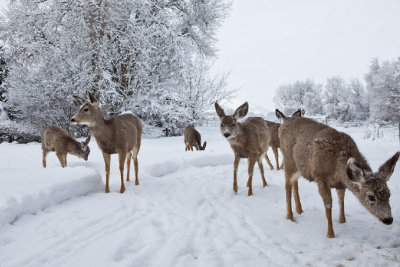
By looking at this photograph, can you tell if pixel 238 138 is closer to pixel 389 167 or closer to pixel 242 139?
pixel 242 139

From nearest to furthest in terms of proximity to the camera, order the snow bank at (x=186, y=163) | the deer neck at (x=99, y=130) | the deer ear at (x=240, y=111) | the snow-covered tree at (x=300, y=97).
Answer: the deer neck at (x=99, y=130) → the deer ear at (x=240, y=111) → the snow bank at (x=186, y=163) → the snow-covered tree at (x=300, y=97)

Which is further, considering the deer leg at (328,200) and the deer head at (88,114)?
the deer head at (88,114)

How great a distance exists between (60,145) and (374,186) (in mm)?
8413

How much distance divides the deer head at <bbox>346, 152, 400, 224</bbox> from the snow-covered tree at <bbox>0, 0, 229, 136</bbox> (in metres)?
15.7

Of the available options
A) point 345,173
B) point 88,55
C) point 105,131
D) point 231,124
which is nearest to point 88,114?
point 105,131

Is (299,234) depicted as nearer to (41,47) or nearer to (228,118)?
(228,118)

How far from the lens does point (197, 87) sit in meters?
24.1

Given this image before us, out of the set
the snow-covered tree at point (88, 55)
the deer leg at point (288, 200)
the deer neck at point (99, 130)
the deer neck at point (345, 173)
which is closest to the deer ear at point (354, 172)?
the deer neck at point (345, 173)

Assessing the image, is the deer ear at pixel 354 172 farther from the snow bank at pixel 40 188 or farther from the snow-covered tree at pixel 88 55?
the snow-covered tree at pixel 88 55

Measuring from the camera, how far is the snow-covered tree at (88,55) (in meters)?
17.1

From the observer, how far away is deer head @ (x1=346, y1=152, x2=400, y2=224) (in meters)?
2.68

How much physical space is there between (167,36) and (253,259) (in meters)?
18.2

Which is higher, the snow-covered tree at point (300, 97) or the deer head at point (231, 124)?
the snow-covered tree at point (300, 97)

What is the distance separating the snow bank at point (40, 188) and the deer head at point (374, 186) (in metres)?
3.97
